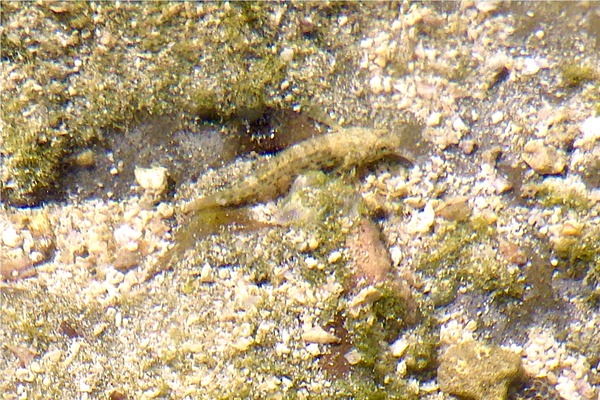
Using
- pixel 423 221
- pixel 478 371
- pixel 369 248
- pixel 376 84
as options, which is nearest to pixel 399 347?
pixel 478 371

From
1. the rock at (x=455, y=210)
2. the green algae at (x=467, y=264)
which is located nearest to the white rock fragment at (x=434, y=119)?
the rock at (x=455, y=210)

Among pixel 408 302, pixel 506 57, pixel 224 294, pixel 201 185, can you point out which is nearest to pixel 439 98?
pixel 506 57

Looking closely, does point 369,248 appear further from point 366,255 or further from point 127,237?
point 127,237

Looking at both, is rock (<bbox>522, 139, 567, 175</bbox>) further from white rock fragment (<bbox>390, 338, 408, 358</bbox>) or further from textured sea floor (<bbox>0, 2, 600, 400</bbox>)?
white rock fragment (<bbox>390, 338, 408, 358</bbox>)

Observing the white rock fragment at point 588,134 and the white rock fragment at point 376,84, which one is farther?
the white rock fragment at point 376,84

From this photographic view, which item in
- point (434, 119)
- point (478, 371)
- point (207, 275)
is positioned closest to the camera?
point (478, 371)

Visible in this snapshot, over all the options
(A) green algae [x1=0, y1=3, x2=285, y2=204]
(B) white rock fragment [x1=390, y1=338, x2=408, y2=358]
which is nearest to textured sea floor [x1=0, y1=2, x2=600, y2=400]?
(B) white rock fragment [x1=390, y1=338, x2=408, y2=358]

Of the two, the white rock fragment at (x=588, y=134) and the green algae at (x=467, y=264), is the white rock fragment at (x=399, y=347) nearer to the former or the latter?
the green algae at (x=467, y=264)
